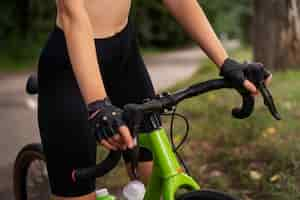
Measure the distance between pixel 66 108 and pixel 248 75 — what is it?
0.71 meters

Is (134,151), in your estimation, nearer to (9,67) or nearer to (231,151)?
(231,151)

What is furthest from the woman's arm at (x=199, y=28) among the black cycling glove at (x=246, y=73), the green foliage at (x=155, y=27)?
the green foliage at (x=155, y=27)

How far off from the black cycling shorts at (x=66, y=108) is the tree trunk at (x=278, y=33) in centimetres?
531

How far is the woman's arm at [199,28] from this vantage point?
232 cm

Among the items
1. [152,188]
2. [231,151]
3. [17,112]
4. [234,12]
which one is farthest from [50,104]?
[234,12]

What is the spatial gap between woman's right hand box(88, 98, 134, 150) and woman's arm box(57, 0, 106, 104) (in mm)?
133

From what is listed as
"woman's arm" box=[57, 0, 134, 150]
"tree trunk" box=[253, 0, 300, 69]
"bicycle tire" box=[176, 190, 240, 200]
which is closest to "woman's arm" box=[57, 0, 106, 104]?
"woman's arm" box=[57, 0, 134, 150]

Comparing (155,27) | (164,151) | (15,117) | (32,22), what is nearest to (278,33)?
(15,117)

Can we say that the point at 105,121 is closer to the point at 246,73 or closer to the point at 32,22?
the point at 246,73

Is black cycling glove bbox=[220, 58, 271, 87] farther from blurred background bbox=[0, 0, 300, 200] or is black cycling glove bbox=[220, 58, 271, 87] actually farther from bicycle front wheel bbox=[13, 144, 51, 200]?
blurred background bbox=[0, 0, 300, 200]

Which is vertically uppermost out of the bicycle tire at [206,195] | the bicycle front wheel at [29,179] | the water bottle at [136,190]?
the bicycle tire at [206,195]

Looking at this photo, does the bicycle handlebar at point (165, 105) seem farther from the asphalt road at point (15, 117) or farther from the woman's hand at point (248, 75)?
the asphalt road at point (15, 117)

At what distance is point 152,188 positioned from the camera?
2240 mm

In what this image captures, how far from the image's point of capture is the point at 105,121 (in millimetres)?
1735
